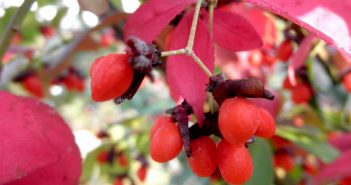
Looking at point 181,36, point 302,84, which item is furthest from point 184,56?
point 302,84

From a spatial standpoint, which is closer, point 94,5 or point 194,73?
point 194,73

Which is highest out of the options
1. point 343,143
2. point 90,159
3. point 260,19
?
point 260,19

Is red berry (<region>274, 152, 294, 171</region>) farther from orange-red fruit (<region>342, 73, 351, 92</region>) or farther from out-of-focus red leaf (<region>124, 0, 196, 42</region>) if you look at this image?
out-of-focus red leaf (<region>124, 0, 196, 42</region>)

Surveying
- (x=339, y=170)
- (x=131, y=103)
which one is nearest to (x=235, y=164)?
(x=339, y=170)

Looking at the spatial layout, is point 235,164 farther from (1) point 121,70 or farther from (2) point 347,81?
(2) point 347,81

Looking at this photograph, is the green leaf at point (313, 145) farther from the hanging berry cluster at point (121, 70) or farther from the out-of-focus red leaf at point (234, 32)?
the hanging berry cluster at point (121, 70)

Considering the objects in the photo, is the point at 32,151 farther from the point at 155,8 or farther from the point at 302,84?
the point at 302,84
